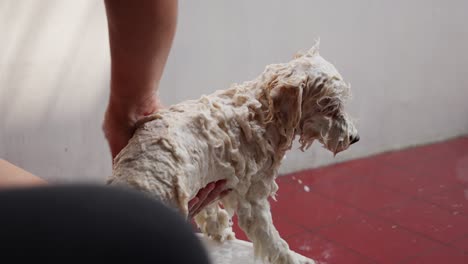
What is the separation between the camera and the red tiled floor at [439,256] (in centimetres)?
206

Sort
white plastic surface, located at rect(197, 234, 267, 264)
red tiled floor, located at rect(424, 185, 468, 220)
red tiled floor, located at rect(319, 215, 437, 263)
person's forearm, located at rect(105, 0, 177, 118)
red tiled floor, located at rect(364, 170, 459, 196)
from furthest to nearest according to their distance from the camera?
red tiled floor, located at rect(364, 170, 459, 196), red tiled floor, located at rect(424, 185, 468, 220), red tiled floor, located at rect(319, 215, 437, 263), white plastic surface, located at rect(197, 234, 267, 264), person's forearm, located at rect(105, 0, 177, 118)

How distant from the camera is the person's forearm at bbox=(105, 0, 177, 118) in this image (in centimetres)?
109

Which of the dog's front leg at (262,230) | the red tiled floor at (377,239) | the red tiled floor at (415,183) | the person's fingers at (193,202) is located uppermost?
the person's fingers at (193,202)

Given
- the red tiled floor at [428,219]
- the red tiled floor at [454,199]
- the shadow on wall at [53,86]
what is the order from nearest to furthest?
the shadow on wall at [53,86] < the red tiled floor at [428,219] < the red tiled floor at [454,199]

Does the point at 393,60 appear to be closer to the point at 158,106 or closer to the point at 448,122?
the point at 448,122

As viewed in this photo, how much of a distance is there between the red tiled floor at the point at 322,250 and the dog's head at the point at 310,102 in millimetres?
975

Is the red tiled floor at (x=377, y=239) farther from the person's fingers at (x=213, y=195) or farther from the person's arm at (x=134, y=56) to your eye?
the person's arm at (x=134, y=56)

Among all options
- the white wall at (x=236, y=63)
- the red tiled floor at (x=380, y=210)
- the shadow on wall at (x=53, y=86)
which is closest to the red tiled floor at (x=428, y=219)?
the red tiled floor at (x=380, y=210)

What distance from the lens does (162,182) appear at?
1.01 metres

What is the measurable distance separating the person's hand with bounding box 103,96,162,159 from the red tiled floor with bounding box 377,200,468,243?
1.48 metres

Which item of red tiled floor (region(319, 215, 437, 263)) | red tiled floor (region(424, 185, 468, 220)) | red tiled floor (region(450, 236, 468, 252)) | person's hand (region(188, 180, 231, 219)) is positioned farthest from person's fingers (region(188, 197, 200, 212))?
red tiled floor (region(424, 185, 468, 220))

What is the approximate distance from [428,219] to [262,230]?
1455 millimetres

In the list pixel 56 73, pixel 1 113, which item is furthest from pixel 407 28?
pixel 1 113

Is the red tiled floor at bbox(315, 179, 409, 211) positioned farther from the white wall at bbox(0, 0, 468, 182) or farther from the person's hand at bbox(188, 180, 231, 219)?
the person's hand at bbox(188, 180, 231, 219)
